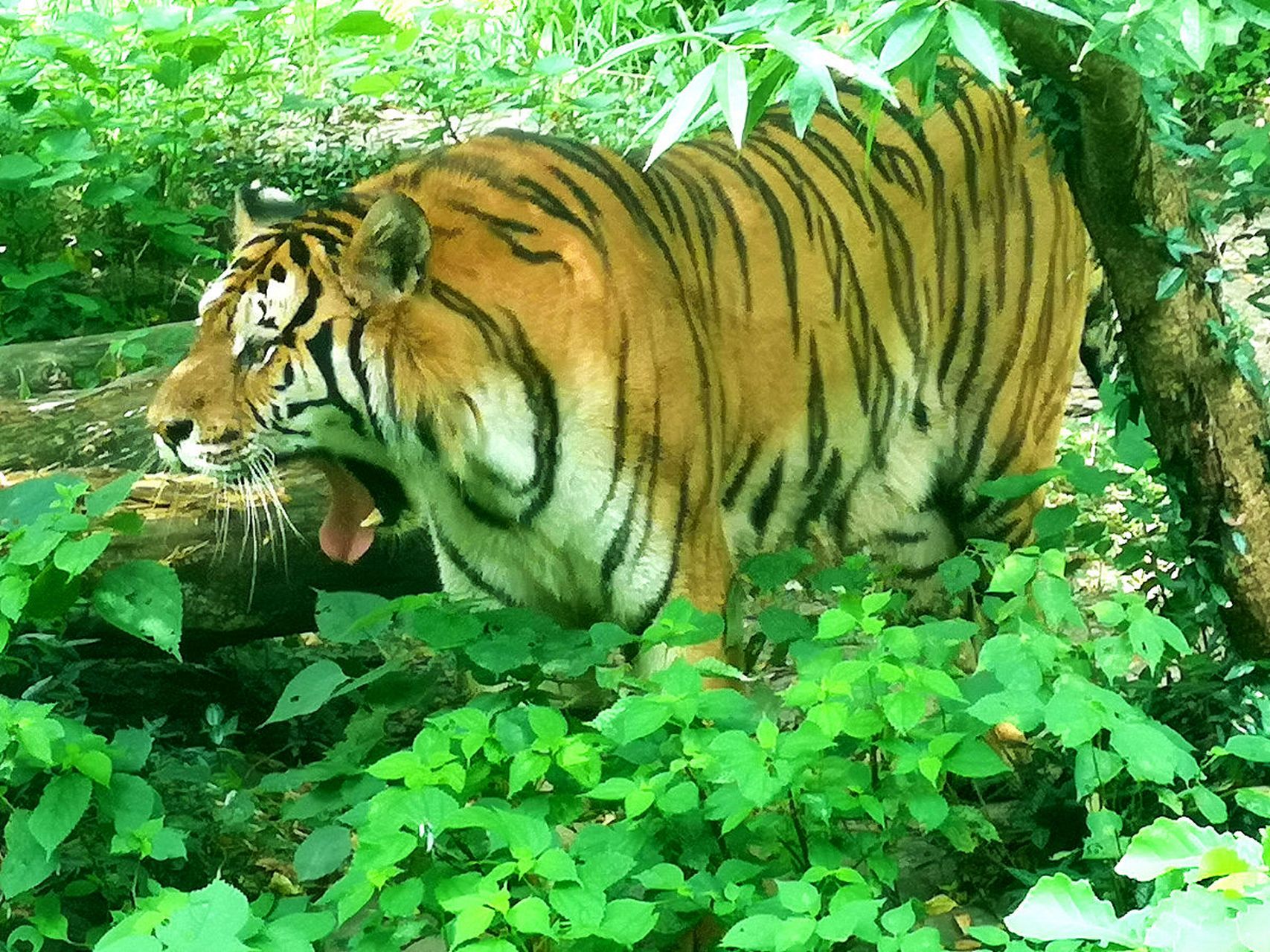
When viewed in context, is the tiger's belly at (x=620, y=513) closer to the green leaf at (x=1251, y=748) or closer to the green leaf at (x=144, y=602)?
the green leaf at (x=144, y=602)

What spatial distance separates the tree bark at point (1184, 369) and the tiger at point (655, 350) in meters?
0.16

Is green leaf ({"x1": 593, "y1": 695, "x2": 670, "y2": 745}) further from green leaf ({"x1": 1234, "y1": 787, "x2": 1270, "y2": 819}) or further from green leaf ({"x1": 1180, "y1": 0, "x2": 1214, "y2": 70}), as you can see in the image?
green leaf ({"x1": 1180, "y1": 0, "x2": 1214, "y2": 70})

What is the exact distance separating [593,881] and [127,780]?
976mm

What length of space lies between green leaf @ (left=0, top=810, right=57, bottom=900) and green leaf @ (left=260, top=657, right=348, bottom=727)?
1.44 ft

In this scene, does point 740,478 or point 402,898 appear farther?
point 740,478

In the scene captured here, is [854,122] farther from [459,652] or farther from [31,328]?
Result: [31,328]

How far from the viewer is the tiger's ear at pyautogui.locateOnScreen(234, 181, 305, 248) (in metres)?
2.90

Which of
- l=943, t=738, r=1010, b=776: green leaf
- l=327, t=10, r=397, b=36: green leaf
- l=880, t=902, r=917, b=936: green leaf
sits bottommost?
l=880, t=902, r=917, b=936: green leaf

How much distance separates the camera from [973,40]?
147 cm

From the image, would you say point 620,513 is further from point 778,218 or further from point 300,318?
point 778,218

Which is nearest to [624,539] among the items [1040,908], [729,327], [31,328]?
[729,327]

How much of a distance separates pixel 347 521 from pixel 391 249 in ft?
2.01

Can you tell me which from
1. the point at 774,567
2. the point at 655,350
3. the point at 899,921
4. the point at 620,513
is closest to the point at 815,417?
the point at 774,567

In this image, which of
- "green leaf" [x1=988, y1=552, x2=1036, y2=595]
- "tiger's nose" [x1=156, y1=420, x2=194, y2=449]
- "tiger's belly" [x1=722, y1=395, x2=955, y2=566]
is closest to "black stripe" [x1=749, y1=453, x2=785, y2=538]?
"tiger's belly" [x1=722, y1=395, x2=955, y2=566]
